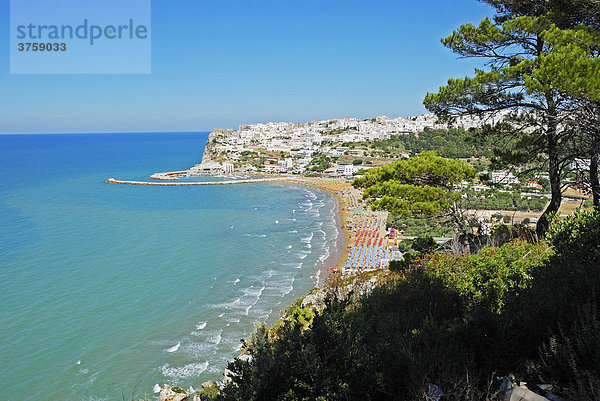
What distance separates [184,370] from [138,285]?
825 centimetres

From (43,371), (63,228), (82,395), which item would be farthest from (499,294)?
(63,228)

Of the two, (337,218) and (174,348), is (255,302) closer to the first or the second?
(174,348)

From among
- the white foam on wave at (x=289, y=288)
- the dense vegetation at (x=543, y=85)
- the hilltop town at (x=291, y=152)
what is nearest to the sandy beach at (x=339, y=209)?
A: the white foam on wave at (x=289, y=288)

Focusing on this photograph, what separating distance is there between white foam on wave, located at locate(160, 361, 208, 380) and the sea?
0.05 meters

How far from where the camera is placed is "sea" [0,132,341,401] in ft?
37.6

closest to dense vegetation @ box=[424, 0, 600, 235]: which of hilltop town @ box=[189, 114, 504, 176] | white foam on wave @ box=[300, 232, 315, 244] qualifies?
white foam on wave @ box=[300, 232, 315, 244]

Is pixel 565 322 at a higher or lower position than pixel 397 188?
lower

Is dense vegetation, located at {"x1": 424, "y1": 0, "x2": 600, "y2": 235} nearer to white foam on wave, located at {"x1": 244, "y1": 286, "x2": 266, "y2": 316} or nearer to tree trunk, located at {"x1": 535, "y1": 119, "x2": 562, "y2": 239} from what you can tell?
tree trunk, located at {"x1": 535, "y1": 119, "x2": 562, "y2": 239}

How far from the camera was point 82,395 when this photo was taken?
33.6 feet

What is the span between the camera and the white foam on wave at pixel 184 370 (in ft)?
35.8

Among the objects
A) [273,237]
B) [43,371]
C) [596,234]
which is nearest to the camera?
[596,234]

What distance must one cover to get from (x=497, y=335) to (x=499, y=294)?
4.84 feet

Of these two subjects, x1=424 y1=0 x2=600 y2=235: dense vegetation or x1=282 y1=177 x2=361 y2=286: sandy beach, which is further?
x1=282 y1=177 x2=361 y2=286: sandy beach

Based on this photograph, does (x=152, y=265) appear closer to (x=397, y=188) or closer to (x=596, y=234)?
(x=397, y=188)
